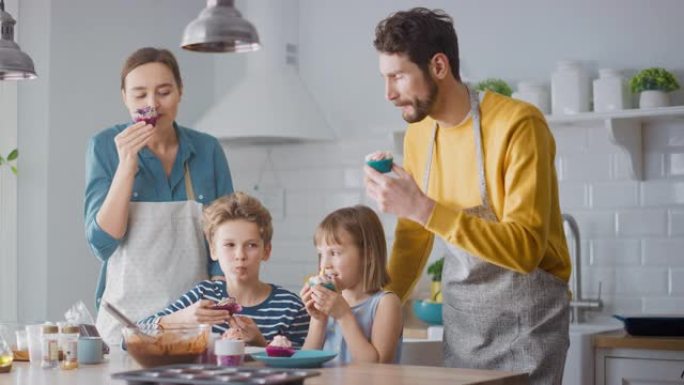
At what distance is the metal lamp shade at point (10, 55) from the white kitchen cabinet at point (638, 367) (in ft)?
7.37

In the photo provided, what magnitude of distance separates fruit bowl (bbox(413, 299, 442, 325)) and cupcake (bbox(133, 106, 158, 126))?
181 centimetres

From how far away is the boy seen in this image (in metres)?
3.40

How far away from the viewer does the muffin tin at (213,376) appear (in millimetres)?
2178

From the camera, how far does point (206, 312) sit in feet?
9.68

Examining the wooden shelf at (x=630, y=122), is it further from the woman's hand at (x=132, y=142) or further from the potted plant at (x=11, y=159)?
the potted plant at (x=11, y=159)

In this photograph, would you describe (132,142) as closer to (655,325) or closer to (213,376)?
(213,376)

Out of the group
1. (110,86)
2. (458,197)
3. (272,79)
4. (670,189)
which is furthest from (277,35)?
(458,197)

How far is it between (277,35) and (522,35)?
47.7 inches

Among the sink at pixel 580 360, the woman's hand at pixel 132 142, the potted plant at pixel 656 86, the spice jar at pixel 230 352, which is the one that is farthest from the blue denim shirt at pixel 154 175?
the potted plant at pixel 656 86

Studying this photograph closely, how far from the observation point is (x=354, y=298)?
130 inches

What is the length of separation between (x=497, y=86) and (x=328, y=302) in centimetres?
218

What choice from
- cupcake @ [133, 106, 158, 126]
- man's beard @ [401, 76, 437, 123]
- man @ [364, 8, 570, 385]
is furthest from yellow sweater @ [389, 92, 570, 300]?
cupcake @ [133, 106, 158, 126]

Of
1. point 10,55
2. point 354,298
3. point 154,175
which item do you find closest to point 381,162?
point 354,298

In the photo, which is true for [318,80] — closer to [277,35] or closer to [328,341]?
[277,35]
